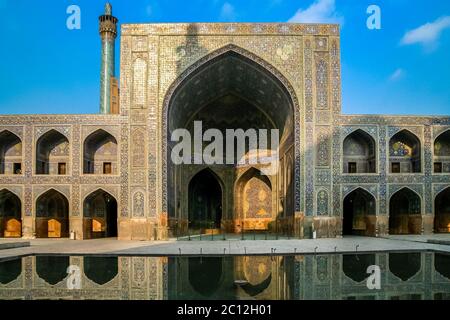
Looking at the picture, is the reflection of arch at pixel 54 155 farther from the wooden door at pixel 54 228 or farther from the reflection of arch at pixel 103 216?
the wooden door at pixel 54 228

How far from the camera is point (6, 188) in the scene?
64.8ft

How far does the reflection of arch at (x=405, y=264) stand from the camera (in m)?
7.90

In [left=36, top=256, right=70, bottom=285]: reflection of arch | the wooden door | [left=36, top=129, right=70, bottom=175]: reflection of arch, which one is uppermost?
[left=36, top=129, right=70, bottom=175]: reflection of arch

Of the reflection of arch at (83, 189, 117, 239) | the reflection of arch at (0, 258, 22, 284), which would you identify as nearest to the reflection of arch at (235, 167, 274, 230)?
the reflection of arch at (83, 189, 117, 239)

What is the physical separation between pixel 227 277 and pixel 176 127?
15210mm

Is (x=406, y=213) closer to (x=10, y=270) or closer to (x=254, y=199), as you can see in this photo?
(x=254, y=199)

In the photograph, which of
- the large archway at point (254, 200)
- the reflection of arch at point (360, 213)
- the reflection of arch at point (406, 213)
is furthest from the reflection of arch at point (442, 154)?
the large archway at point (254, 200)

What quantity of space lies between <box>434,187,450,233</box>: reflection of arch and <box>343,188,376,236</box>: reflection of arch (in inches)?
157

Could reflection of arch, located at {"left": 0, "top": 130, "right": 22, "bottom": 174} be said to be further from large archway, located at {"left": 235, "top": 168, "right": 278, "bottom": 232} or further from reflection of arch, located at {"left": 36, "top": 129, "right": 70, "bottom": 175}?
large archway, located at {"left": 235, "top": 168, "right": 278, "bottom": 232}

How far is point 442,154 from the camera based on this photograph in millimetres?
22000

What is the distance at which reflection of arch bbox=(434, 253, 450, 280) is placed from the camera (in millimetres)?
8148

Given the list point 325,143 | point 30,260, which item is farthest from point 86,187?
point 325,143

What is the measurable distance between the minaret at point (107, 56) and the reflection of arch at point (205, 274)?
63.6 feet
